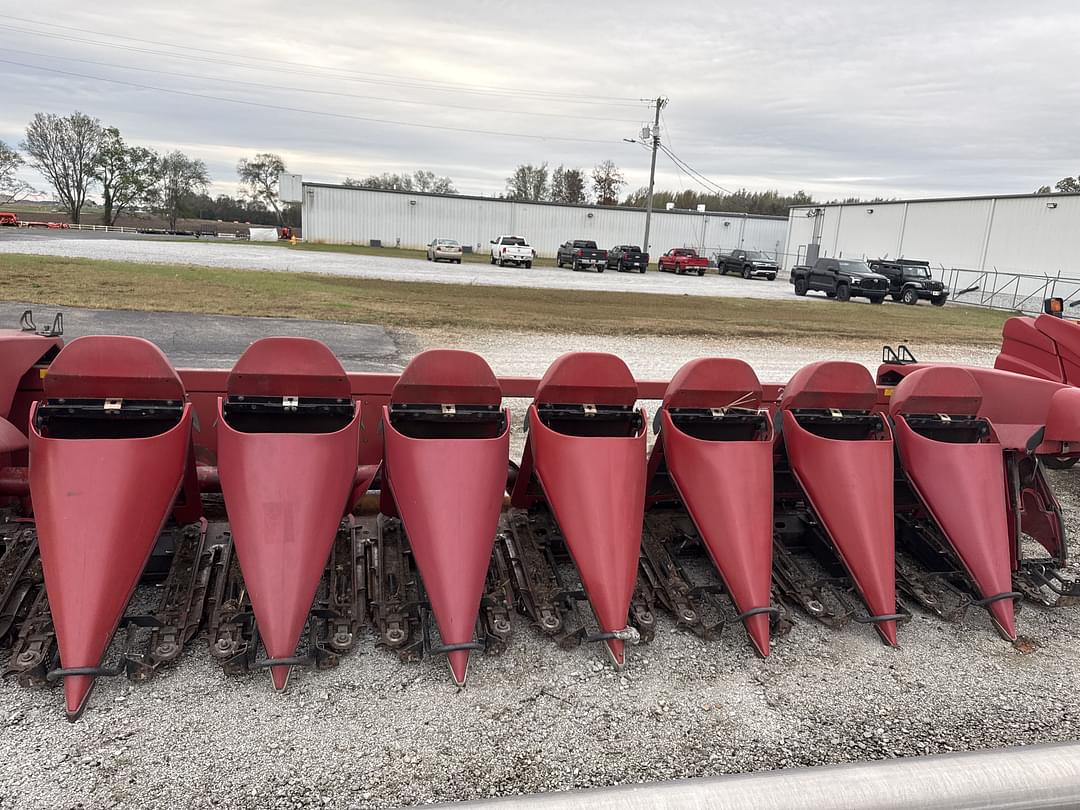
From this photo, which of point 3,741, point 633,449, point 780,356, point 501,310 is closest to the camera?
point 3,741

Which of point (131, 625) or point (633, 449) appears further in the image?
point (633, 449)

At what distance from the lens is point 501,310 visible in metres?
16.9

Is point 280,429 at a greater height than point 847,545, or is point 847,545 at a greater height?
point 280,429

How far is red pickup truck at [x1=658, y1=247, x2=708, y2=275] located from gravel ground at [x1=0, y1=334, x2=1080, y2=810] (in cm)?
4186

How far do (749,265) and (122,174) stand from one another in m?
67.6

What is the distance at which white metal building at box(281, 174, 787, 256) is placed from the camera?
59.1 meters

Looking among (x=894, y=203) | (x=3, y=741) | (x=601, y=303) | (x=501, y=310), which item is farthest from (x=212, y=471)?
(x=894, y=203)

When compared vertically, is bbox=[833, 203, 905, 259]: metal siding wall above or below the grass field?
Result: above

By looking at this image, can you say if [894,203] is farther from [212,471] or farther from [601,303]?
[212,471]

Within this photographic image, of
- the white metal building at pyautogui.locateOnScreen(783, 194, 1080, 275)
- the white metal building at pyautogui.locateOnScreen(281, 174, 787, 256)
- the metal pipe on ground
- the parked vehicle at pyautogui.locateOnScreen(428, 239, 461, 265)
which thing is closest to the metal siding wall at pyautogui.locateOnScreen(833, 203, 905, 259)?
the white metal building at pyautogui.locateOnScreen(783, 194, 1080, 275)

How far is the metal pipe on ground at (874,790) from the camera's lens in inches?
71.8

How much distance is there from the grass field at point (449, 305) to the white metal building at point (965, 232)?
1452 centimetres

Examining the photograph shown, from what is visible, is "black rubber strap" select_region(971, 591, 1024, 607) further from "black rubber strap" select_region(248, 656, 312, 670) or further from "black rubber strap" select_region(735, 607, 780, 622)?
"black rubber strap" select_region(248, 656, 312, 670)

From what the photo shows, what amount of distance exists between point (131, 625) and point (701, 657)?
2.30 metres
